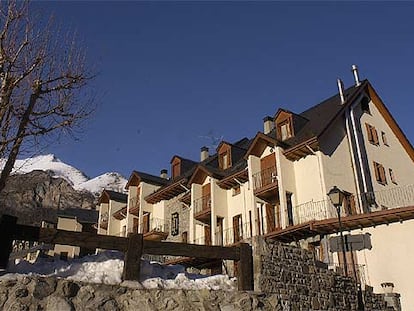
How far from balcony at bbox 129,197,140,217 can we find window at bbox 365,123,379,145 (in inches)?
711

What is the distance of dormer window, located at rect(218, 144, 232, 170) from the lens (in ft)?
94.4

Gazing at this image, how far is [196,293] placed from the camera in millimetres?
7484

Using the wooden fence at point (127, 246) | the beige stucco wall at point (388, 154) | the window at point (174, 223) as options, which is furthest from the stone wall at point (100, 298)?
the window at point (174, 223)

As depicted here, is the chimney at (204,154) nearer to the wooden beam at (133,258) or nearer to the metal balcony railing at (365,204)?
the metal balcony railing at (365,204)

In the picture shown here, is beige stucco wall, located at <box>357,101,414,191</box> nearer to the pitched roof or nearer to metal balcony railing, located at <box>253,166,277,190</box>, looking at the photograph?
the pitched roof

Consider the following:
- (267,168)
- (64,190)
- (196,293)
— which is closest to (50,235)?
(196,293)

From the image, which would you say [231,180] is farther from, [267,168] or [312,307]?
[312,307]

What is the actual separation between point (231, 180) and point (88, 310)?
2006 centimetres

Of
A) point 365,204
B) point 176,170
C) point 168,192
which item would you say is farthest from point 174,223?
point 365,204

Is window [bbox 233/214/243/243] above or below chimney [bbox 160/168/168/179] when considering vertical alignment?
below

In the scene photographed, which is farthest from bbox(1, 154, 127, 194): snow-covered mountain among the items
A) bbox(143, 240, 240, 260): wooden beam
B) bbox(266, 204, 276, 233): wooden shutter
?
bbox(143, 240, 240, 260): wooden beam

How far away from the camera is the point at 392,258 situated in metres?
17.6

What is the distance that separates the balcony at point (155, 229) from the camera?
31.1 metres

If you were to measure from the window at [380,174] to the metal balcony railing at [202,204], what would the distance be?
9818mm
